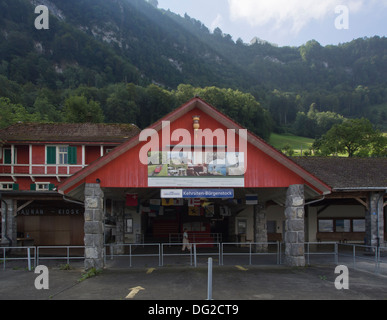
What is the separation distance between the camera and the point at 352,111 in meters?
140

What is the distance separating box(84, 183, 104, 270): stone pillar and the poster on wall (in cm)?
224

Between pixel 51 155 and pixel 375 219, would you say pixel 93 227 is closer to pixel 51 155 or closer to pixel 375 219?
pixel 51 155

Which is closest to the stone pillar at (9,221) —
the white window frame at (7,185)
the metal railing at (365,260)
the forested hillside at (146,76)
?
the white window frame at (7,185)

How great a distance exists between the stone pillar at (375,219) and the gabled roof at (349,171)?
3.29 ft

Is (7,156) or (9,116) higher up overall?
(9,116)

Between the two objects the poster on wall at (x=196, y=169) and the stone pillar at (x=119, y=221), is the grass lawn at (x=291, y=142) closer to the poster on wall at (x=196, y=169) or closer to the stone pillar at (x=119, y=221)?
the stone pillar at (x=119, y=221)

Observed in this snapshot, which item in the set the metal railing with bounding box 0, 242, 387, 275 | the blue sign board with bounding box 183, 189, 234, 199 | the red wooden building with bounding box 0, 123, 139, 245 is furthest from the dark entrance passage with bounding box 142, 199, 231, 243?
the blue sign board with bounding box 183, 189, 234, 199

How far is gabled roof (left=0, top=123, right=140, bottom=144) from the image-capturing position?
1034 inches

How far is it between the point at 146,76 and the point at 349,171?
131518mm

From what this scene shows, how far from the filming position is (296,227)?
1467 cm

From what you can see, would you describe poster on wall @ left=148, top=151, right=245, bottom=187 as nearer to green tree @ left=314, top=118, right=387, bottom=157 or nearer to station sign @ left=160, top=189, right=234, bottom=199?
station sign @ left=160, top=189, right=234, bottom=199

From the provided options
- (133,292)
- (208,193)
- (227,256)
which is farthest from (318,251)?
(133,292)
